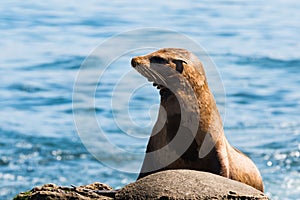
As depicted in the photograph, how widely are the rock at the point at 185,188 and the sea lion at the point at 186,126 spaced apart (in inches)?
50.0

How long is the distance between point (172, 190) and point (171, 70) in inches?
78.7

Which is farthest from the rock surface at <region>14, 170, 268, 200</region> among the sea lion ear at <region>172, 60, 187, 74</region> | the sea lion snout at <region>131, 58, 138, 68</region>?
the sea lion ear at <region>172, 60, 187, 74</region>

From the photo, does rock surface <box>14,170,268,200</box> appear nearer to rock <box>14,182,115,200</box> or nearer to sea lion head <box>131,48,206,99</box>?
rock <box>14,182,115,200</box>

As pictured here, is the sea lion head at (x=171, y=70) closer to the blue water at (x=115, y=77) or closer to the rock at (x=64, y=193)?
the rock at (x=64, y=193)

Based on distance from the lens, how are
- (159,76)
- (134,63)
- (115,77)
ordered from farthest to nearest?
(115,77), (159,76), (134,63)

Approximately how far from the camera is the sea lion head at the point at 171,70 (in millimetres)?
7957

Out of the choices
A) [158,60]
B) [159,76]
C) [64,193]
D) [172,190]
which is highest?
[158,60]

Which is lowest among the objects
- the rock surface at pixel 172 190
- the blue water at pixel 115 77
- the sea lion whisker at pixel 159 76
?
the blue water at pixel 115 77

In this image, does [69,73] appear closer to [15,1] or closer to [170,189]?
[15,1]

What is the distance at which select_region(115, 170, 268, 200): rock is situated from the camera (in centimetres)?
644

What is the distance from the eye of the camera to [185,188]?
21.3ft

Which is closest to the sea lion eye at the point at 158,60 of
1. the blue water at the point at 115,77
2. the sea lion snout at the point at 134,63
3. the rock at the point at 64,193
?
the sea lion snout at the point at 134,63

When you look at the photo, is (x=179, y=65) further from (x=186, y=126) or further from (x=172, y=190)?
(x=172, y=190)

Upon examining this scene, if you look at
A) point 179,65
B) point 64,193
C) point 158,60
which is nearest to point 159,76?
point 158,60
